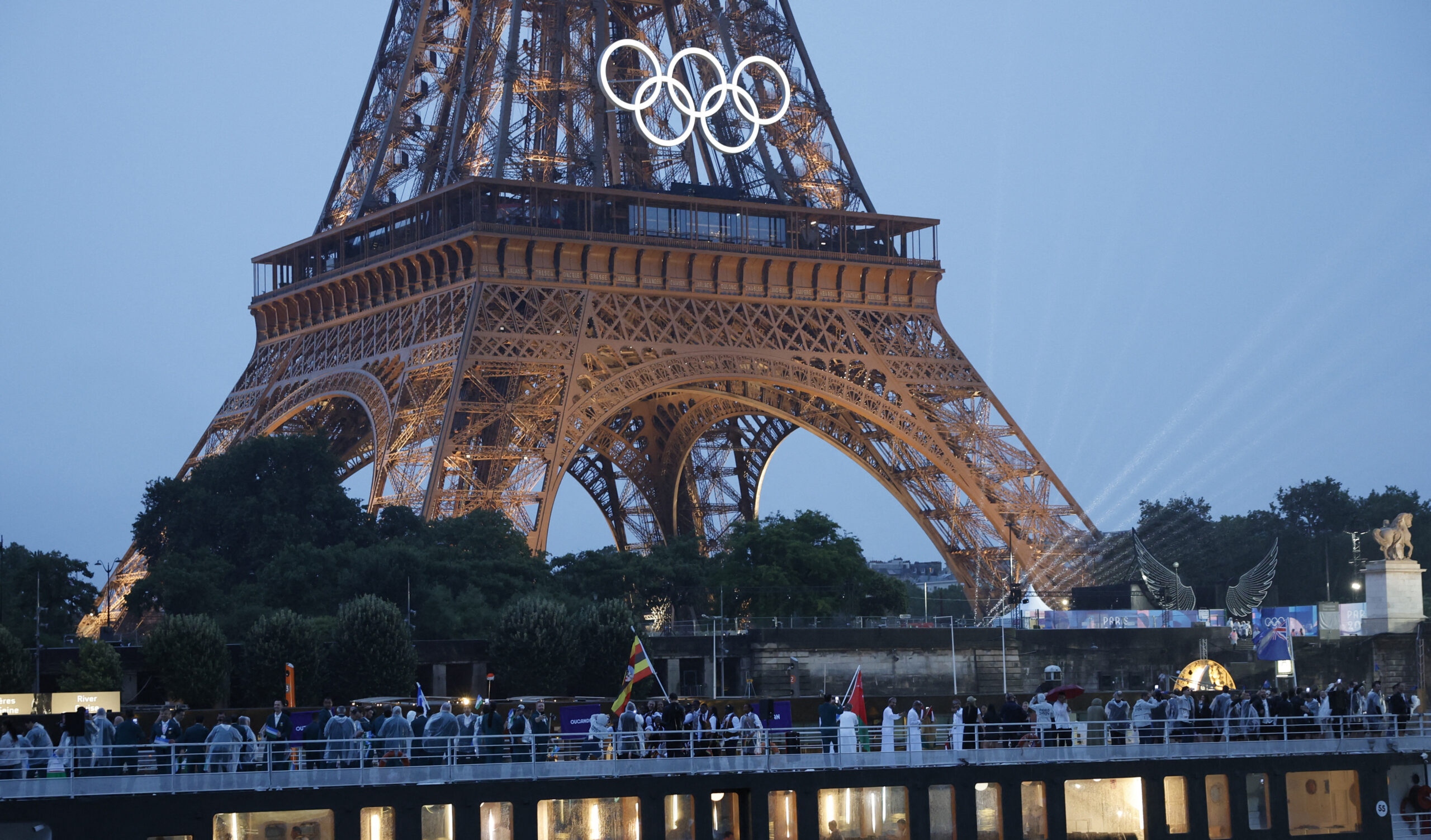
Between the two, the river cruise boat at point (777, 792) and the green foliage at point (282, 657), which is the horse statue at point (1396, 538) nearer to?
the river cruise boat at point (777, 792)

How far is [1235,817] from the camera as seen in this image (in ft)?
86.6

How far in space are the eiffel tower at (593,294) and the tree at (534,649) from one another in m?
6.16

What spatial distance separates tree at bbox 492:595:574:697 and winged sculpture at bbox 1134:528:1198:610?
1658 centimetres

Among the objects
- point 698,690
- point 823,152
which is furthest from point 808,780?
point 823,152

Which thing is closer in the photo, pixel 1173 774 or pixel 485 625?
pixel 1173 774

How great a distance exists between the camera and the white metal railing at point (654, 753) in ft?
73.3

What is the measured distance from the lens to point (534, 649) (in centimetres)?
4275

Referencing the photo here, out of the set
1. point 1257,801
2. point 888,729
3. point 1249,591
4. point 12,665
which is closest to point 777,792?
point 888,729

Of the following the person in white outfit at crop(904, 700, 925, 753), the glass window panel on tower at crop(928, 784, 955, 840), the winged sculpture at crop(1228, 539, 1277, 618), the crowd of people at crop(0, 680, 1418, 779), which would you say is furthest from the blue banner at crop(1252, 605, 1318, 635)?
the person in white outfit at crop(904, 700, 925, 753)

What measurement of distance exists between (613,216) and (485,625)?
1277 cm

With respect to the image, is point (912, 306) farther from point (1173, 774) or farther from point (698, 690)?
point (1173, 774)

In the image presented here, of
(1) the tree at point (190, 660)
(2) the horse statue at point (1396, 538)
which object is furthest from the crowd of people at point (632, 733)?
(2) the horse statue at point (1396, 538)

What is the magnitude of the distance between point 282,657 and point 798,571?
1896 centimetres

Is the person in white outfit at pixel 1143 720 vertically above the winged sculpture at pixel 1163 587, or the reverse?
the winged sculpture at pixel 1163 587
